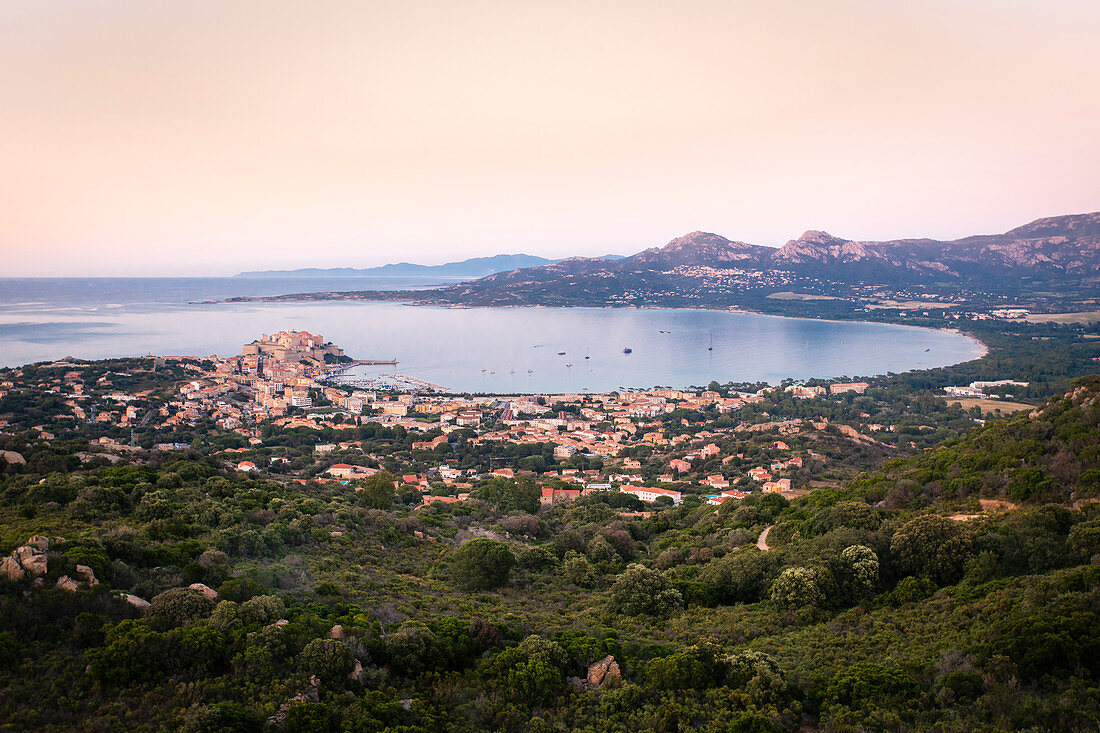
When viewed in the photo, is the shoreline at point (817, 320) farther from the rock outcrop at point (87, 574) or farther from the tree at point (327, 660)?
the tree at point (327, 660)

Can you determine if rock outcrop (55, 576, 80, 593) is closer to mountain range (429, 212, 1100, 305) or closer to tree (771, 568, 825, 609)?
tree (771, 568, 825, 609)

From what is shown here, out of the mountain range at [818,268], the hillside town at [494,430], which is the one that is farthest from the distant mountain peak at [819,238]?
the hillside town at [494,430]

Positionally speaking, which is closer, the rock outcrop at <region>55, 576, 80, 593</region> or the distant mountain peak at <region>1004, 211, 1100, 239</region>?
the rock outcrop at <region>55, 576, 80, 593</region>

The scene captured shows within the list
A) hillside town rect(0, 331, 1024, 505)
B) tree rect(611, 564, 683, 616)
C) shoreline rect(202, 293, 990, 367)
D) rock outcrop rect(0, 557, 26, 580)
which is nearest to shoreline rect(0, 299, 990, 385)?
shoreline rect(202, 293, 990, 367)

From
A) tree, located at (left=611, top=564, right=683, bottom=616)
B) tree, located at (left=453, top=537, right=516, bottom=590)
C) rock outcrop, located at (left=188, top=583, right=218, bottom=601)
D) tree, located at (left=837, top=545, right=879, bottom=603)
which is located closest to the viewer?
rock outcrop, located at (left=188, top=583, right=218, bottom=601)

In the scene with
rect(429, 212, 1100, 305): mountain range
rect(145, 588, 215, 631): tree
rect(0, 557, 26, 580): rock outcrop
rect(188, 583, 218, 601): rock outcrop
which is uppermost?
rect(429, 212, 1100, 305): mountain range

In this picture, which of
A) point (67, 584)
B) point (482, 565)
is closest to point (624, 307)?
point (482, 565)

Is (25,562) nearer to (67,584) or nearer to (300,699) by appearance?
(67,584)

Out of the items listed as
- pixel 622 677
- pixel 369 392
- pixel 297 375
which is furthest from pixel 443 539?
pixel 297 375
